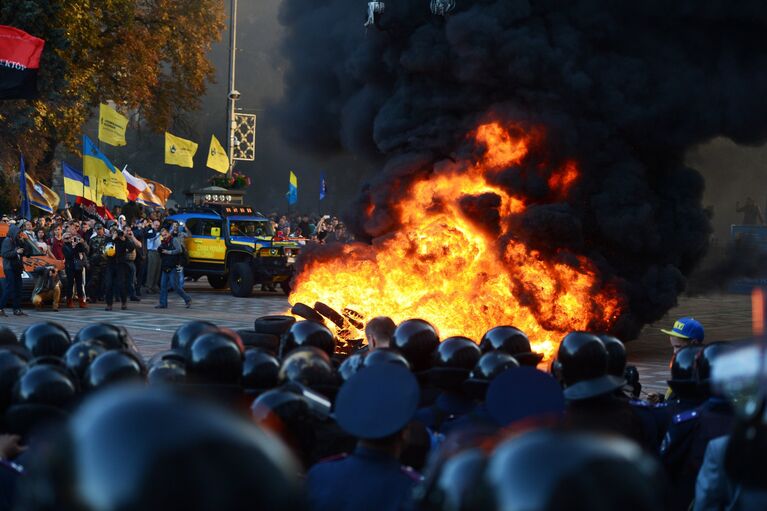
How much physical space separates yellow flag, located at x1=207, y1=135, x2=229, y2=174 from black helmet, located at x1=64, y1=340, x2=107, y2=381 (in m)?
23.6

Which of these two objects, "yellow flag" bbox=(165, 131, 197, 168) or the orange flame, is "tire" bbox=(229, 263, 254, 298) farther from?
the orange flame

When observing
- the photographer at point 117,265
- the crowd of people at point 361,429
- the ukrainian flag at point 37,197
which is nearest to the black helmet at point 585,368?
the crowd of people at point 361,429

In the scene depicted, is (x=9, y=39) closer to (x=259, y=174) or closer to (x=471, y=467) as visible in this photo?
(x=471, y=467)

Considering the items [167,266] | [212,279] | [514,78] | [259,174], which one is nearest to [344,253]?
Answer: [514,78]

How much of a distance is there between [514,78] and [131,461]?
13843mm

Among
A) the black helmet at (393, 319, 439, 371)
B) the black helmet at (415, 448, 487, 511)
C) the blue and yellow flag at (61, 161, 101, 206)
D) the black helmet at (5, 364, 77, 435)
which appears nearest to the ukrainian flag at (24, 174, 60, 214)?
the blue and yellow flag at (61, 161, 101, 206)

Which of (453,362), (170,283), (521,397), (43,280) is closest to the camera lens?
(521,397)

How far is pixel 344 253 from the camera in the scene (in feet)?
47.8

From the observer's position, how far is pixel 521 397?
419 cm

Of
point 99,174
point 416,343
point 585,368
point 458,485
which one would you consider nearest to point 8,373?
point 416,343

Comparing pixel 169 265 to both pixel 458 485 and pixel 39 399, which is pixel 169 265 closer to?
pixel 39 399

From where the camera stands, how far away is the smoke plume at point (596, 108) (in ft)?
47.7

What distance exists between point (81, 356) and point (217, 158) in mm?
24220

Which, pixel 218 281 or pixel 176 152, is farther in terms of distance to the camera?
pixel 176 152
